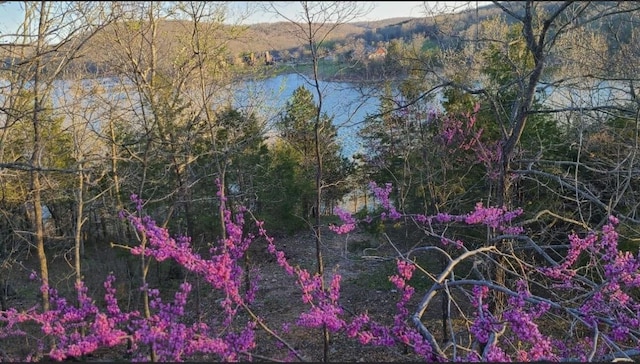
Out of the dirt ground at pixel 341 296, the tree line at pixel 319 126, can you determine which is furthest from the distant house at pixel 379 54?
the dirt ground at pixel 341 296

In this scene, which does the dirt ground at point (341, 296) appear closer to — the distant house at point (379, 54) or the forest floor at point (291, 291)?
the forest floor at point (291, 291)

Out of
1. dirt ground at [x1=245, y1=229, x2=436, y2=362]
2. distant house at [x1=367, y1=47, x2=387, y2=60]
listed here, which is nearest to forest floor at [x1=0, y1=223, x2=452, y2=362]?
dirt ground at [x1=245, y1=229, x2=436, y2=362]

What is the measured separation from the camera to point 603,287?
3482 mm

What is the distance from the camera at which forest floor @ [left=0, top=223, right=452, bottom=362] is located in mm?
8023

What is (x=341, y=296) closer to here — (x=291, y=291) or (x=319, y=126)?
(x=291, y=291)

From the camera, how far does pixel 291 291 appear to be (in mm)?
11359

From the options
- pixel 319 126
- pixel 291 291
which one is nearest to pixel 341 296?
pixel 291 291

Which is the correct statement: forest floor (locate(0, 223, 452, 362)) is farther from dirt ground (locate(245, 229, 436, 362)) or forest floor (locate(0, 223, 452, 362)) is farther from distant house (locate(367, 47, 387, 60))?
distant house (locate(367, 47, 387, 60))

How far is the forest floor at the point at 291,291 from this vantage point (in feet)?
26.3

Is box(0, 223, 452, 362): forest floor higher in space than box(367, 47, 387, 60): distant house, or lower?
lower

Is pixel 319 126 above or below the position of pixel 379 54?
below

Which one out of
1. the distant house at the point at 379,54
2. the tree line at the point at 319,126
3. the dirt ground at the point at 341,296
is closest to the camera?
the tree line at the point at 319,126

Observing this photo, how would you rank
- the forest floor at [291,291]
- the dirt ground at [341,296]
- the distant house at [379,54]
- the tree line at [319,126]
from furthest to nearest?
the distant house at [379,54], the forest floor at [291,291], the dirt ground at [341,296], the tree line at [319,126]

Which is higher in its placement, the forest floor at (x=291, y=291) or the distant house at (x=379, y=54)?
the distant house at (x=379, y=54)
